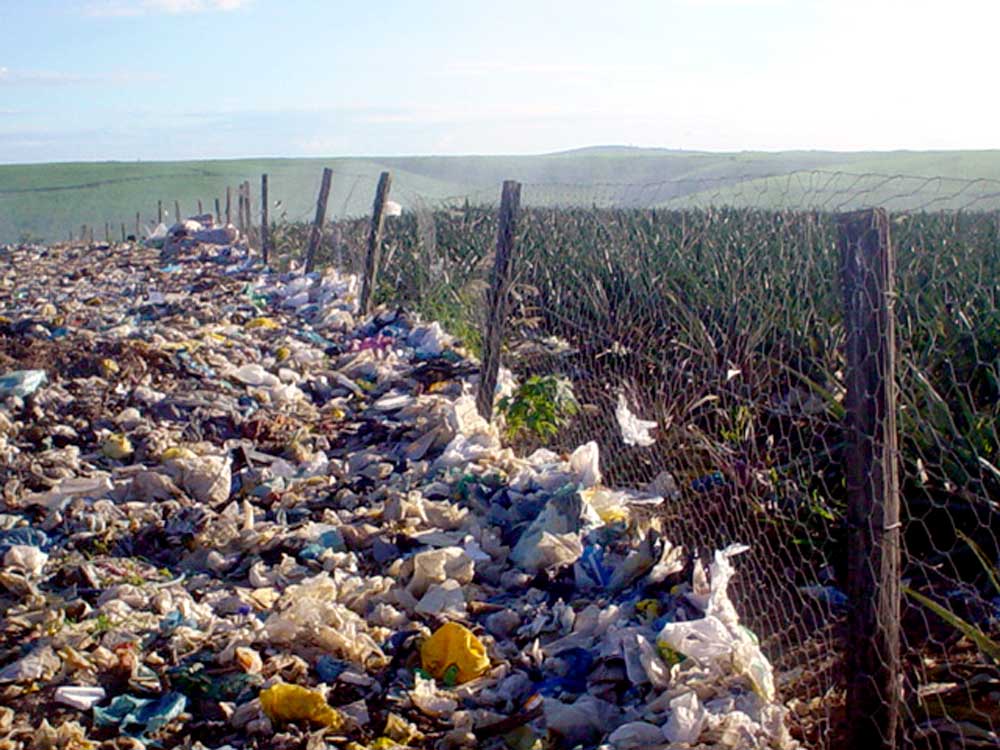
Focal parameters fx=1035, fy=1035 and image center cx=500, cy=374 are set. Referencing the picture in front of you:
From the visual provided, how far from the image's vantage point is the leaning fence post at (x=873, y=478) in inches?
90.5

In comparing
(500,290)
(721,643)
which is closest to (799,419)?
(500,290)

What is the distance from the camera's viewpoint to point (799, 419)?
4934 mm

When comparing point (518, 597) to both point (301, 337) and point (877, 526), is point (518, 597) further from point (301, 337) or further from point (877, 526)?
point (301, 337)

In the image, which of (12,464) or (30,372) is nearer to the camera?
(12,464)

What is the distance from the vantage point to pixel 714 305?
21.8 ft

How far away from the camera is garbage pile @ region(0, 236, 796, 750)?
9.33 ft

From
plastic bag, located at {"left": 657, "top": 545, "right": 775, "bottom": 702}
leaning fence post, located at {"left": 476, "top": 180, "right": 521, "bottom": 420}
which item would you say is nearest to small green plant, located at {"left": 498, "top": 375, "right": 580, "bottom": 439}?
leaning fence post, located at {"left": 476, "top": 180, "right": 521, "bottom": 420}

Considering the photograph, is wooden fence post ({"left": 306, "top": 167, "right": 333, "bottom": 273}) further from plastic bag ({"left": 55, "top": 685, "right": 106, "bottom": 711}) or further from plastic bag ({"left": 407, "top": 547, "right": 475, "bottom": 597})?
plastic bag ({"left": 55, "top": 685, "right": 106, "bottom": 711})

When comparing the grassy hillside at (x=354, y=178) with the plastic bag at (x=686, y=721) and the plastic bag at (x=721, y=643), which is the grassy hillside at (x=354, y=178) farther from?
the plastic bag at (x=686, y=721)

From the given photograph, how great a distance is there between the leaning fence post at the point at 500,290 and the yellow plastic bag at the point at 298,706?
297 centimetres

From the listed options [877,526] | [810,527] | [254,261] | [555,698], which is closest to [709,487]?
[810,527]

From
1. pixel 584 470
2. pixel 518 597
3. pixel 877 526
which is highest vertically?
pixel 877 526

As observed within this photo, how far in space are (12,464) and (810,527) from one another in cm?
382

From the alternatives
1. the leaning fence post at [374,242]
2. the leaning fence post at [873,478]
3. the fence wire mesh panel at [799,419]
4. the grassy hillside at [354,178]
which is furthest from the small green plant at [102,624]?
the grassy hillside at [354,178]
